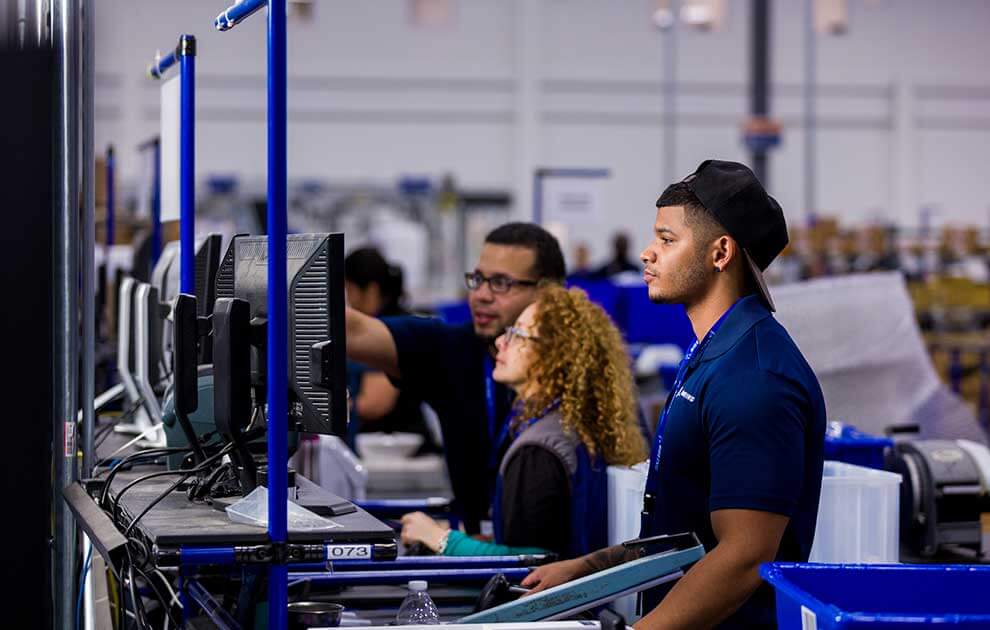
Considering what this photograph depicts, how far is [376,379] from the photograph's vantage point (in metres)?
5.80

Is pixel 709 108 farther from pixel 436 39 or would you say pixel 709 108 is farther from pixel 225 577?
pixel 225 577

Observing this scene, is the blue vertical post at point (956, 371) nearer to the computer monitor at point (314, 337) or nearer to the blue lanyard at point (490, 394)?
the blue lanyard at point (490, 394)

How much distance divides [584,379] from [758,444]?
81cm

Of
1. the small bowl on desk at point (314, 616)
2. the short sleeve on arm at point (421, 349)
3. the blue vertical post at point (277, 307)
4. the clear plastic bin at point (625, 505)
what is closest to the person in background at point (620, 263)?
the short sleeve on arm at point (421, 349)

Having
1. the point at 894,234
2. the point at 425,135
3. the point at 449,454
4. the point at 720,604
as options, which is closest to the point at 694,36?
the point at 425,135

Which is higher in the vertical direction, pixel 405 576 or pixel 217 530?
pixel 217 530

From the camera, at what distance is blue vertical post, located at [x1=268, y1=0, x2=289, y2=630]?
183 centimetres

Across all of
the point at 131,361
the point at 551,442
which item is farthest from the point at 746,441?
the point at 131,361

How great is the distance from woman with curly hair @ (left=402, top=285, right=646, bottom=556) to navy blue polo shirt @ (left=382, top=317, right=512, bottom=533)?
0.44 metres

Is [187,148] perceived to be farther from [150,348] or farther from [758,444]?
[758,444]

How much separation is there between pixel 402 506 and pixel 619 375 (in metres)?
0.76

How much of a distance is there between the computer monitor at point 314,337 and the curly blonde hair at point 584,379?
0.79 m

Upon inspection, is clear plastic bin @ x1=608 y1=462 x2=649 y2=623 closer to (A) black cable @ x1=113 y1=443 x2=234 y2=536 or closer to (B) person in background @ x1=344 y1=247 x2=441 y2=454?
(A) black cable @ x1=113 y1=443 x2=234 y2=536

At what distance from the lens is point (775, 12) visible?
58.4ft
